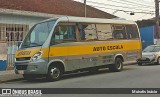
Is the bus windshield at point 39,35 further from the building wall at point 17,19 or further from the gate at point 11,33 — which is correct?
the building wall at point 17,19

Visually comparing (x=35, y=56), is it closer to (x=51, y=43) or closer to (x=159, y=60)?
(x=51, y=43)

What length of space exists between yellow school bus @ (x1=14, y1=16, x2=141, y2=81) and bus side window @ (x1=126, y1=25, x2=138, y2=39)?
39 cm

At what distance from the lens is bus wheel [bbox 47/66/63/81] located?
50.2 feet

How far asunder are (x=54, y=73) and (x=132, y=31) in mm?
6907

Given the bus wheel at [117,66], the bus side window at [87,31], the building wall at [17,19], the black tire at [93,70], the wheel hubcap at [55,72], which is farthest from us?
the building wall at [17,19]

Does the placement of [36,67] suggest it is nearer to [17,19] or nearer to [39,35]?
[39,35]

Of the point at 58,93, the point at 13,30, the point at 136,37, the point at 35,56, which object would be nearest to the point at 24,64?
the point at 35,56

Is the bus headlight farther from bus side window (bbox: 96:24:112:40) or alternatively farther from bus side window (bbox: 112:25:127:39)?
bus side window (bbox: 112:25:127:39)

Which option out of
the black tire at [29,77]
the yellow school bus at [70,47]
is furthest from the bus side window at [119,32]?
the black tire at [29,77]

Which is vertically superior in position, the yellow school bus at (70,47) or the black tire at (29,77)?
the yellow school bus at (70,47)

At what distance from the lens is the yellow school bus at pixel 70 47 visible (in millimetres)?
15211

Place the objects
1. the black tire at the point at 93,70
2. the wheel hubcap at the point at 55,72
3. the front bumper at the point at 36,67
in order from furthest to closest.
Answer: the black tire at the point at 93,70
the wheel hubcap at the point at 55,72
the front bumper at the point at 36,67

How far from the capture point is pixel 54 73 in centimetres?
1551

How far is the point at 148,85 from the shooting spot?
1307 cm
